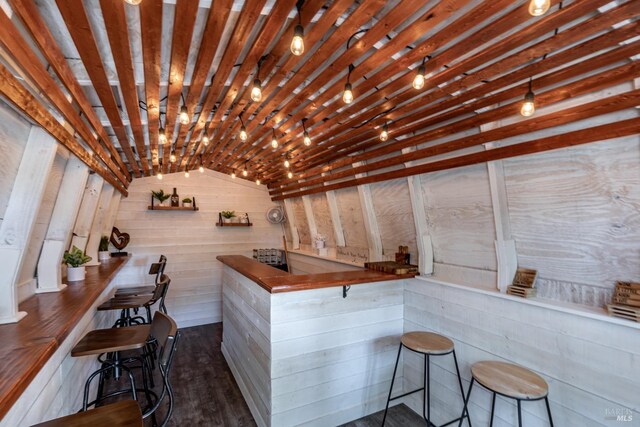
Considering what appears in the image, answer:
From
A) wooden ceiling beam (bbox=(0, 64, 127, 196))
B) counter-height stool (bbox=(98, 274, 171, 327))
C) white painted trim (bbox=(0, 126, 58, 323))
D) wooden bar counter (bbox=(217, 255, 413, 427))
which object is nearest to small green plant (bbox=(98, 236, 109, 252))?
counter-height stool (bbox=(98, 274, 171, 327))

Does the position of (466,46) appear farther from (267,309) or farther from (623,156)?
(267,309)

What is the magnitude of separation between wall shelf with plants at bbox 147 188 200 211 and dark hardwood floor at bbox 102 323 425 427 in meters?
2.27

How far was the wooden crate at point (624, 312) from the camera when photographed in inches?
61.1

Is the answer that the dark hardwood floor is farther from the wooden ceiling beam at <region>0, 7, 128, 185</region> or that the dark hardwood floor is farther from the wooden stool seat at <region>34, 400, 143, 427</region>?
the wooden ceiling beam at <region>0, 7, 128, 185</region>

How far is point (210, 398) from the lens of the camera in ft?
9.61

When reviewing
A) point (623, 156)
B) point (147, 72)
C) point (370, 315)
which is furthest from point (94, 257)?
point (623, 156)

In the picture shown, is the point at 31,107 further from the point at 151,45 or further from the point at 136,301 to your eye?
the point at 136,301

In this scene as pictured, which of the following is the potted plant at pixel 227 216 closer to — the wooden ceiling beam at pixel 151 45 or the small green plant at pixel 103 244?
the small green plant at pixel 103 244

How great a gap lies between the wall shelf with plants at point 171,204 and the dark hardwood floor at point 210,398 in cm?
227

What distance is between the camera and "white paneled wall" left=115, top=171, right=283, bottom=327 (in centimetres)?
506

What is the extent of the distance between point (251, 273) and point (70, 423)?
1571 millimetres

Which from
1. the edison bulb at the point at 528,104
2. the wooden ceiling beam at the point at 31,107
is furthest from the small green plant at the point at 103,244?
the edison bulb at the point at 528,104

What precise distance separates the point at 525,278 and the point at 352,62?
1906 mm

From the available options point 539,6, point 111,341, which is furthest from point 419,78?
point 111,341
